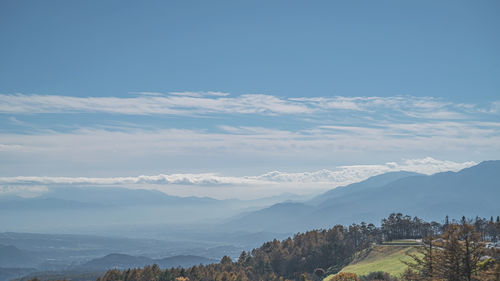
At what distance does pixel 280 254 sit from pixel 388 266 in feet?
170

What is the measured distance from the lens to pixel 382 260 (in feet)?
316

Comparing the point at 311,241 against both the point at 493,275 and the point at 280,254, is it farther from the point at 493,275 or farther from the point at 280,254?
the point at 493,275

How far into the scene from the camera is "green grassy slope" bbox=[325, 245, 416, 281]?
272 feet

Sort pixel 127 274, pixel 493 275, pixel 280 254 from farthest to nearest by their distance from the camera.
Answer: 1. pixel 280 254
2. pixel 127 274
3. pixel 493 275

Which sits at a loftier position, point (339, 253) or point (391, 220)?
point (391, 220)

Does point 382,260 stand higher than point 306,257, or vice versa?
point 382,260

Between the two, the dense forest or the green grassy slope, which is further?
the dense forest

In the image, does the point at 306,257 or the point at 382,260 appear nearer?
the point at 382,260

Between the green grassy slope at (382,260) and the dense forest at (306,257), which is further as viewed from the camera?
the dense forest at (306,257)

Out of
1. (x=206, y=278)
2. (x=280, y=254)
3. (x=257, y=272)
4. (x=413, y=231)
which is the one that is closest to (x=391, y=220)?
(x=413, y=231)

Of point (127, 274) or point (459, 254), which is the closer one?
point (459, 254)

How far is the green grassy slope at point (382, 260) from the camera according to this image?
82875 millimetres

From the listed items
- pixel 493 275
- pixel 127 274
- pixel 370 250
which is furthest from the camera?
pixel 370 250

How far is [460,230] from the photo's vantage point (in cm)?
2716
